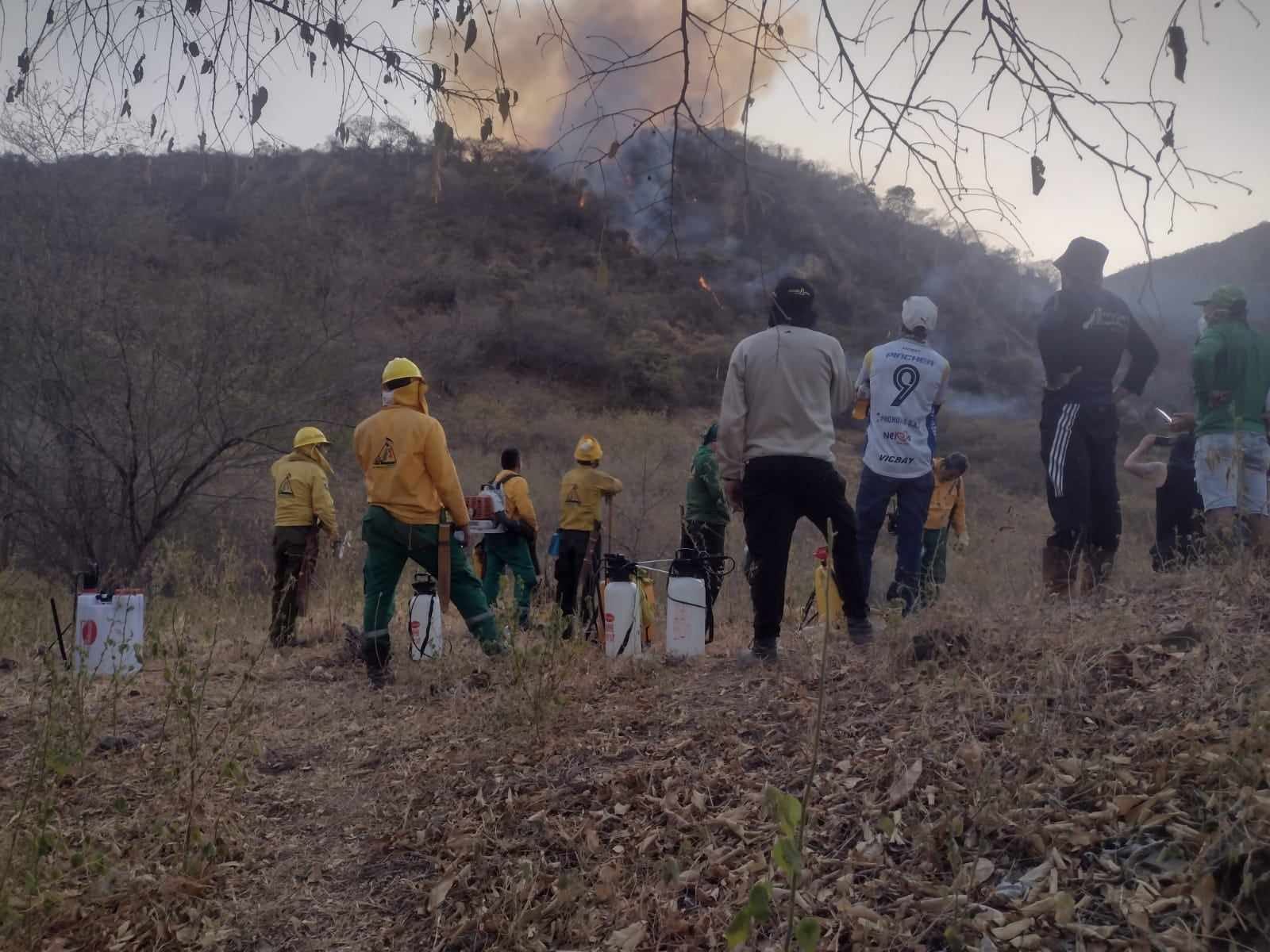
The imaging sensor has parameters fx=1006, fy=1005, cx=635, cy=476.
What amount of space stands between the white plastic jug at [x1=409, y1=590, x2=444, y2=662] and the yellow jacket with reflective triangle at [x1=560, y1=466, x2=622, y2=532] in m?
2.00

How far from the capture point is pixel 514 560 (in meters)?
8.35

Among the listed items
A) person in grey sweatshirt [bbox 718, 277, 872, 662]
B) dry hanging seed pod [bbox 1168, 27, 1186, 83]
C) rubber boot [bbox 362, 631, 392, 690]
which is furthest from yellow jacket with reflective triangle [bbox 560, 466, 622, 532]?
dry hanging seed pod [bbox 1168, 27, 1186, 83]

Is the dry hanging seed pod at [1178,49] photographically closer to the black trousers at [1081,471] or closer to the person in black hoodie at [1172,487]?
the black trousers at [1081,471]

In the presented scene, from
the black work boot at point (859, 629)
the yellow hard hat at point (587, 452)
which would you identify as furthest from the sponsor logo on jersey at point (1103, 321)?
the yellow hard hat at point (587, 452)

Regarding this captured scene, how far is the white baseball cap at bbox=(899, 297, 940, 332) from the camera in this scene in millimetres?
5375

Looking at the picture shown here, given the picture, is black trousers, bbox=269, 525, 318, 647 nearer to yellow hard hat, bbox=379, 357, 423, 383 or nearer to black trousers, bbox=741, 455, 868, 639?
yellow hard hat, bbox=379, 357, 423, 383

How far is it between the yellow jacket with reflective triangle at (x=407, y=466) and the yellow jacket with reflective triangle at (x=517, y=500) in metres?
2.52

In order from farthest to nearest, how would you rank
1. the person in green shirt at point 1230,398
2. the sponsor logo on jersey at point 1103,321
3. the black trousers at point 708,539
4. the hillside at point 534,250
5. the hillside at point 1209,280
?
the hillside at point 1209,280 < the black trousers at point 708,539 < the person in green shirt at point 1230,398 < the sponsor logo on jersey at point 1103,321 < the hillside at point 534,250

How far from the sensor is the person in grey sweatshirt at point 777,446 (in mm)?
4562

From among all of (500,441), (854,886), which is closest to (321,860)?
(854,886)

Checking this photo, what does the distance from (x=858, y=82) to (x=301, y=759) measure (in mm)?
3482

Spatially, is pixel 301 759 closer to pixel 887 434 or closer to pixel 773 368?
pixel 773 368

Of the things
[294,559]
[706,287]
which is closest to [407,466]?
[294,559]

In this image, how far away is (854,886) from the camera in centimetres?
260
